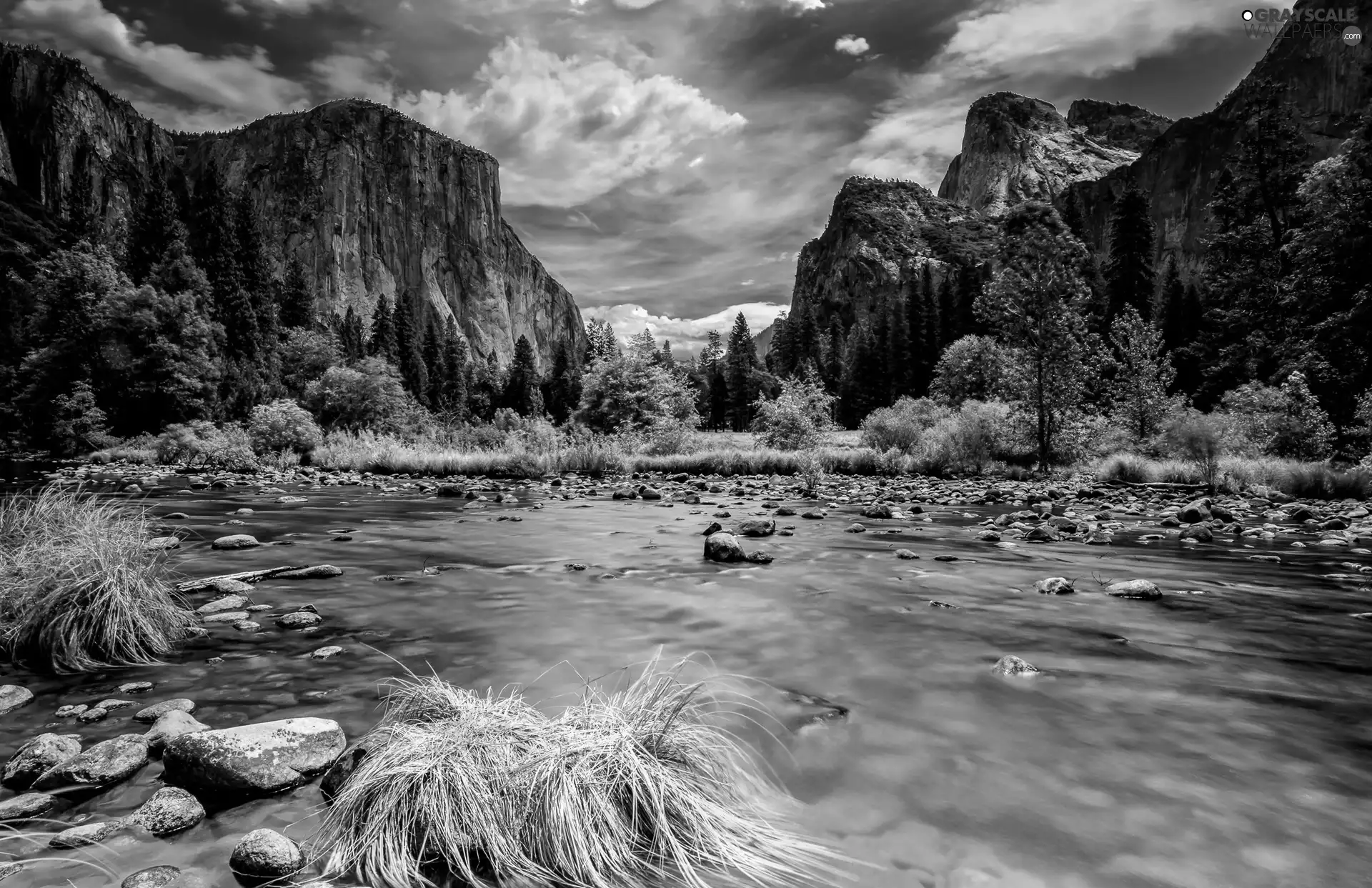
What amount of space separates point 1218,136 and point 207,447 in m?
178

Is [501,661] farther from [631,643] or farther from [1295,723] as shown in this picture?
[1295,723]

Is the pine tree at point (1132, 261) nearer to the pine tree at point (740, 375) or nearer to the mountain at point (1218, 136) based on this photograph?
the pine tree at point (740, 375)

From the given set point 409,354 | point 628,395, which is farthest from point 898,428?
point 409,354

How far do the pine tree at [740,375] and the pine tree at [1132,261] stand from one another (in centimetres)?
3834

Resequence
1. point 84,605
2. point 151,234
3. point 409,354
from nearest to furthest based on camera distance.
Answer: point 84,605, point 151,234, point 409,354

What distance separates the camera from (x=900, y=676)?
4289 mm

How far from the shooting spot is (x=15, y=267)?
69500mm

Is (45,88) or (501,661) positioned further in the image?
(45,88)

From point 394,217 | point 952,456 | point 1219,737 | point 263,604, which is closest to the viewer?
point 1219,737

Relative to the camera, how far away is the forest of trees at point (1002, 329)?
22547 mm

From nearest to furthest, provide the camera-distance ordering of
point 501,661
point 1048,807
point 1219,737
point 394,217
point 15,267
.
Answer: point 1048,807
point 1219,737
point 501,661
point 15,267
point 394,217

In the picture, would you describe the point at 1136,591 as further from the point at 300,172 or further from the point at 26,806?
the point at 300,172

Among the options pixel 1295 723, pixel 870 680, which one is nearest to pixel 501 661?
pixel 870 680

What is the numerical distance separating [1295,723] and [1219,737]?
23.3 inches
